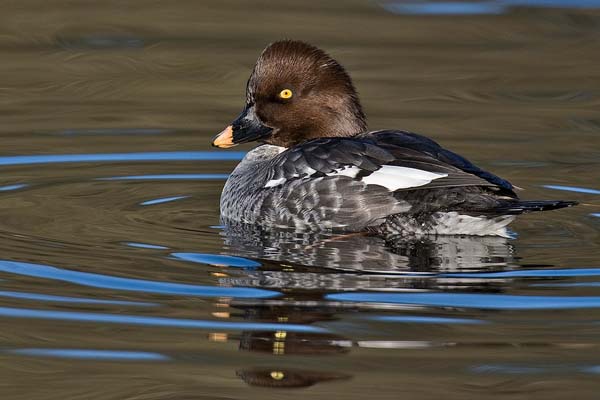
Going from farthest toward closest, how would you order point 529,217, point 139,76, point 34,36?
1. point 34,36
2. point 139,76
3. point 529,217

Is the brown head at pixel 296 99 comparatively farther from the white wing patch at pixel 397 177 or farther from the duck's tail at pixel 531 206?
the duck's tail at pixel 531 206

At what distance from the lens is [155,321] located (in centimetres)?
583

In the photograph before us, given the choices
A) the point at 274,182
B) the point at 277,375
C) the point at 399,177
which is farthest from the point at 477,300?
the point at 274,182

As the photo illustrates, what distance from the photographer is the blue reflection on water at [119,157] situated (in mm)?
9742

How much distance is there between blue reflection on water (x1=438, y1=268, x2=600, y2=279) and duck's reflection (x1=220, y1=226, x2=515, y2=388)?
0.08m

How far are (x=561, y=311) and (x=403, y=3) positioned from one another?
9089 mm

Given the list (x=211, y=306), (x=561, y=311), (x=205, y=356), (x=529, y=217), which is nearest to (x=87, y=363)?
(x=205, y=356)

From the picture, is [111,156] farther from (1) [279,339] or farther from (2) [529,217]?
(1) [279,339]

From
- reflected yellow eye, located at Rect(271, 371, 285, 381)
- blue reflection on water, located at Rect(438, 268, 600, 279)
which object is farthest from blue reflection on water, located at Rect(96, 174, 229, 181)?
reflected yellow eye, located at Rect(271, 371, 285, 381)

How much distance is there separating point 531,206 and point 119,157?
12.8 feet

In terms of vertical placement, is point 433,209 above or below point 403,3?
below

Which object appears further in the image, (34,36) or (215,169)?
(34,36)

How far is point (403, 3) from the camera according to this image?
577 inches

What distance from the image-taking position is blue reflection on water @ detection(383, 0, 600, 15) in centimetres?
1440
